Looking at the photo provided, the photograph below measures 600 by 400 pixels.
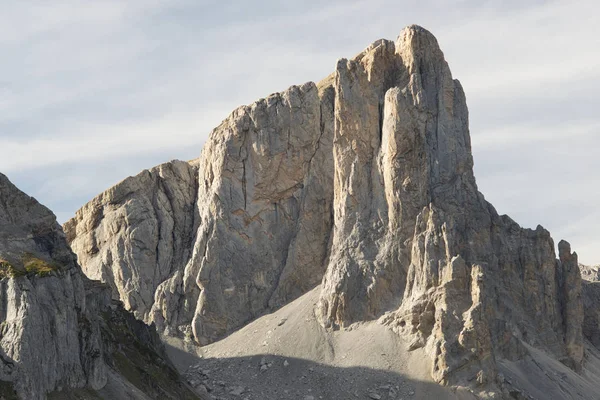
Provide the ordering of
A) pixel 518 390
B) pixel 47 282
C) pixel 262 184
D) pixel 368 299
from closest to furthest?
pixel 47 282
pixel 518 390
pixel 368 299
pixel 262 184

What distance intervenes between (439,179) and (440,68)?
1154 centimetres

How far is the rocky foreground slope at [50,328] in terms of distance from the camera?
9706cm

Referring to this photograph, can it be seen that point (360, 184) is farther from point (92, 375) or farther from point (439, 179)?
point (92, 375)

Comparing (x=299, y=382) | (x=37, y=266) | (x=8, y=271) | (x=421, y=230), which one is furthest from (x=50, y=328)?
(x=421, y=230)

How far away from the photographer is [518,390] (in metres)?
128

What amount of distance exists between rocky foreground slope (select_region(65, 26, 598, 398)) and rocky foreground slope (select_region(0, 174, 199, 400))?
2481cm

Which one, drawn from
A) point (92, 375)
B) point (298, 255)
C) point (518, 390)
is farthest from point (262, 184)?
point (92, 375)

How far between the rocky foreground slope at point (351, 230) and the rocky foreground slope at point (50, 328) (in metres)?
24.8

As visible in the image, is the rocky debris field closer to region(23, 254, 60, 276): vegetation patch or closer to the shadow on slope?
the shadow on slope

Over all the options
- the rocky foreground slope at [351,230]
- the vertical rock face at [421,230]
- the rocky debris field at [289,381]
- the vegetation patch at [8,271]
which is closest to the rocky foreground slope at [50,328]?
the vegetation patch at [8,271]

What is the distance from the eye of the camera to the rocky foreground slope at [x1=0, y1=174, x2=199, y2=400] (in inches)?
3821

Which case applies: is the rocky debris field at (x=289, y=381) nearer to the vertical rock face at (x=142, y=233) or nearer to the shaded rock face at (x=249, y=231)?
the shaded rock face at (x=249, y=231)

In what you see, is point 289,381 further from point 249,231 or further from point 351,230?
point 249,231

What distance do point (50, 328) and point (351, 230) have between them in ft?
152
